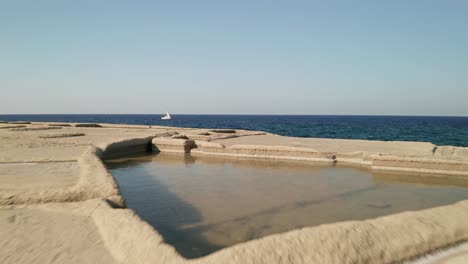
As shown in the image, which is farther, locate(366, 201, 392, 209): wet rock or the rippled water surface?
locate(366, 201, 392, 209): wet rock

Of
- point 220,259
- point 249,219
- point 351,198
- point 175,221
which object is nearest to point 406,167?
point 351,198

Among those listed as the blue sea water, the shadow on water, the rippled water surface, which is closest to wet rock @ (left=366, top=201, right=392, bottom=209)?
the rippled water surface

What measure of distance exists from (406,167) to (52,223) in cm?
1049

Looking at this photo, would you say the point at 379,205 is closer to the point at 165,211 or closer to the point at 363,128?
the point at 165,211

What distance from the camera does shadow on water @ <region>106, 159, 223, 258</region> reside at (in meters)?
4.78

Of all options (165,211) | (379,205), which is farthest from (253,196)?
(379,205)

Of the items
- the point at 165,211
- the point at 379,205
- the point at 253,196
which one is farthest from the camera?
the point at 253,196

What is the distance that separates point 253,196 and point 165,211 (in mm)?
2216

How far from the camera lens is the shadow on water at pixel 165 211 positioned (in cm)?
478

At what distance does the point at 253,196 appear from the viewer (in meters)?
7.62

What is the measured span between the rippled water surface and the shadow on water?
14 mm

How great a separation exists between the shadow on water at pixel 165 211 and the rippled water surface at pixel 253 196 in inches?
0.6

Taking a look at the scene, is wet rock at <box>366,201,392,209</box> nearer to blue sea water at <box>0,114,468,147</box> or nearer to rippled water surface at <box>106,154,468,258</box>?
rippled water surface at <box>106,154,468,258</box>

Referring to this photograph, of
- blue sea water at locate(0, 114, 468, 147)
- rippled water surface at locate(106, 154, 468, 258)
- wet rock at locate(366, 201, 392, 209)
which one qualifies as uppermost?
rippled water surface at locate(106, 154, 468, 258)
